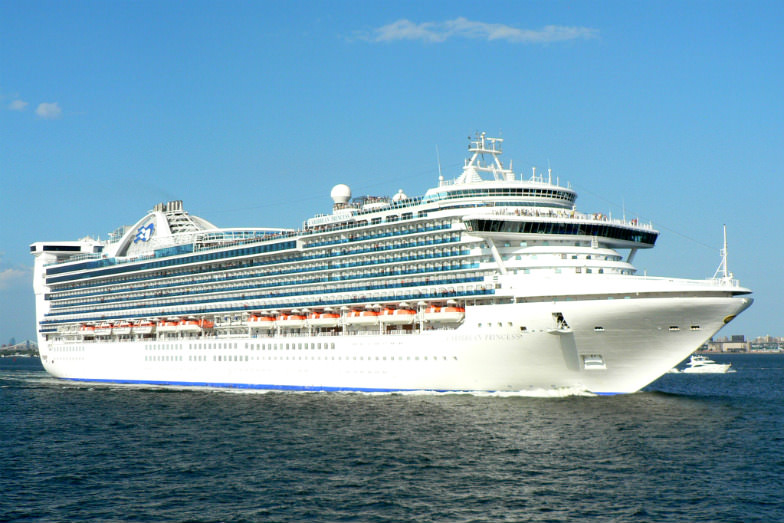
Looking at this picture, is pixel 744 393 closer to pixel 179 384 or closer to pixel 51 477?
pixel 179 384

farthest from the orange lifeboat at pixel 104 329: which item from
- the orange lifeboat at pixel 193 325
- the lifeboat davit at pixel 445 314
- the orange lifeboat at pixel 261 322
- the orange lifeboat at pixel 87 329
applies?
the lifeboat davit at pixel 445 314

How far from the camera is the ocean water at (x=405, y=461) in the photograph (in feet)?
81.0

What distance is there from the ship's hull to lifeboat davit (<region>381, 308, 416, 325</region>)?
32.9 inches

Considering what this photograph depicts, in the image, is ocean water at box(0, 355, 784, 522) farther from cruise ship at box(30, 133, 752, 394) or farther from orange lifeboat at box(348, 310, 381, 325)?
orange lifeboat at box(348, 310, 381, 325)

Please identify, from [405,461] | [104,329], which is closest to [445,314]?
[405,461]

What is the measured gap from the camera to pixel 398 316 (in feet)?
169

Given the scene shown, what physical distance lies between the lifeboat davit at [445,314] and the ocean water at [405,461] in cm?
473

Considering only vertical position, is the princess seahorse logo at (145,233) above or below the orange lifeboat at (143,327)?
above

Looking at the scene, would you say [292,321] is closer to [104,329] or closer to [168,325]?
[168,325]

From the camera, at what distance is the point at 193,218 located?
81375 mm

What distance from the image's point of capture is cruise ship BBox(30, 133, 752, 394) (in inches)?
1713

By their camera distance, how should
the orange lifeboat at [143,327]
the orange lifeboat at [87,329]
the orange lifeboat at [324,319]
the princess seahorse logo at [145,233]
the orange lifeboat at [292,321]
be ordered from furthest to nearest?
the orange lifeboat at [87,329] → the princess seahorse logo at [145,233] → the orange lifeboat at [143,327] → the orange lifeboat at [292,321] → the orange lifeboat at [324,319]

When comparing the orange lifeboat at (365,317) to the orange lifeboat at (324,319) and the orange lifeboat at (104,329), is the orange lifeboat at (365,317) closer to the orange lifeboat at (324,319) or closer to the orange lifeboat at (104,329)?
the orange lifeboat at (324,319)

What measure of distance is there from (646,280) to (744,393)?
82.9 ft
